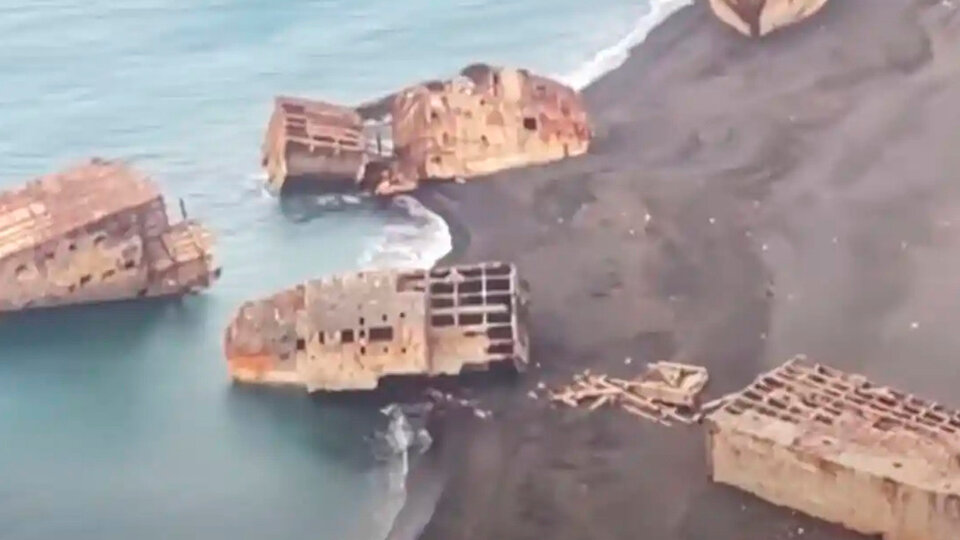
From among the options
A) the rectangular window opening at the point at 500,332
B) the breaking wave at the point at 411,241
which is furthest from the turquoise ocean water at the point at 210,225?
the rectangular window opening at the point at 500,332

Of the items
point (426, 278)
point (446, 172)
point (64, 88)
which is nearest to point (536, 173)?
point (446, 172)

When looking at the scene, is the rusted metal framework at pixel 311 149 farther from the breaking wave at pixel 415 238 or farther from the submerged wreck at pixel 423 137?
the breaking wave at pixel 415 238

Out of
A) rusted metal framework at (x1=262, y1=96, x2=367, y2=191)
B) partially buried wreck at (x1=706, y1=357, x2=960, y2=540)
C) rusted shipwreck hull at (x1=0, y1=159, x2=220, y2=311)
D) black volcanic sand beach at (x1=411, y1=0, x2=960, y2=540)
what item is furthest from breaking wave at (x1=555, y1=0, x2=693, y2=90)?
partially buried wreck at (x1=706, y1=357, x2=960, y2=540)

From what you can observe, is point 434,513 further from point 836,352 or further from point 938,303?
point 938,303

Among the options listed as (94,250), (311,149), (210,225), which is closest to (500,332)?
(210,225)

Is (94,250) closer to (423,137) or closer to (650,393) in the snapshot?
(423,137)
